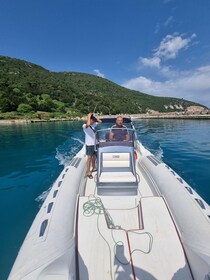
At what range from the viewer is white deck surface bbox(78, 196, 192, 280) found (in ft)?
7.61

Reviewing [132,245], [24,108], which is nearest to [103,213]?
[132,245]

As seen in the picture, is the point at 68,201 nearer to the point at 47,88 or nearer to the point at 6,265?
the point at 6,265

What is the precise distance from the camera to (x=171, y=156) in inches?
382

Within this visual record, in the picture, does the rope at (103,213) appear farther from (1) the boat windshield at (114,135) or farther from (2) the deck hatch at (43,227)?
(1) the boat windshield at (114,135)

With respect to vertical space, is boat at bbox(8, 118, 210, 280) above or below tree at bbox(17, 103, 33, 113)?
below

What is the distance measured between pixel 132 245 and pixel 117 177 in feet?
5.37

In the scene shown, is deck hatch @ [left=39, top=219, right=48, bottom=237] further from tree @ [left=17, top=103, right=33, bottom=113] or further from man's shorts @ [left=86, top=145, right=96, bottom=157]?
tree @ [left=17, top=103, right=33, bottom=113]

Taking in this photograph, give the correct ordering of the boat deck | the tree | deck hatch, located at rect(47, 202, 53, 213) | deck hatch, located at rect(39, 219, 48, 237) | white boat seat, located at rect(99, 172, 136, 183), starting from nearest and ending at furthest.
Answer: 1. deck hatch, located at rect(39, 219, 48, 237)
2. deck hatch, located at rect(47, 202, 53, 213)
3. white boat seat, located at rect(99, 172, 136, 183)
4. the boat deck
5. the tree

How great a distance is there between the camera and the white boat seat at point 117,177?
3990mm

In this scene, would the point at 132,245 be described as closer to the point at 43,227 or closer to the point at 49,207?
the point at 43,227

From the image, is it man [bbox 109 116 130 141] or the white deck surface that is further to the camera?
man [bbox 109 116 130 141]

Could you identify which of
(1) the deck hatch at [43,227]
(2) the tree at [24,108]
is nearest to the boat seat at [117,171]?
(1) the deck hatch at [43,227]

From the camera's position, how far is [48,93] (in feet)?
237

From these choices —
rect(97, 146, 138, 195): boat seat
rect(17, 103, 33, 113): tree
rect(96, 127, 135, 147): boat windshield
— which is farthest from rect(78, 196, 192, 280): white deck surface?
rect(17, 103, 33, 113): tree
